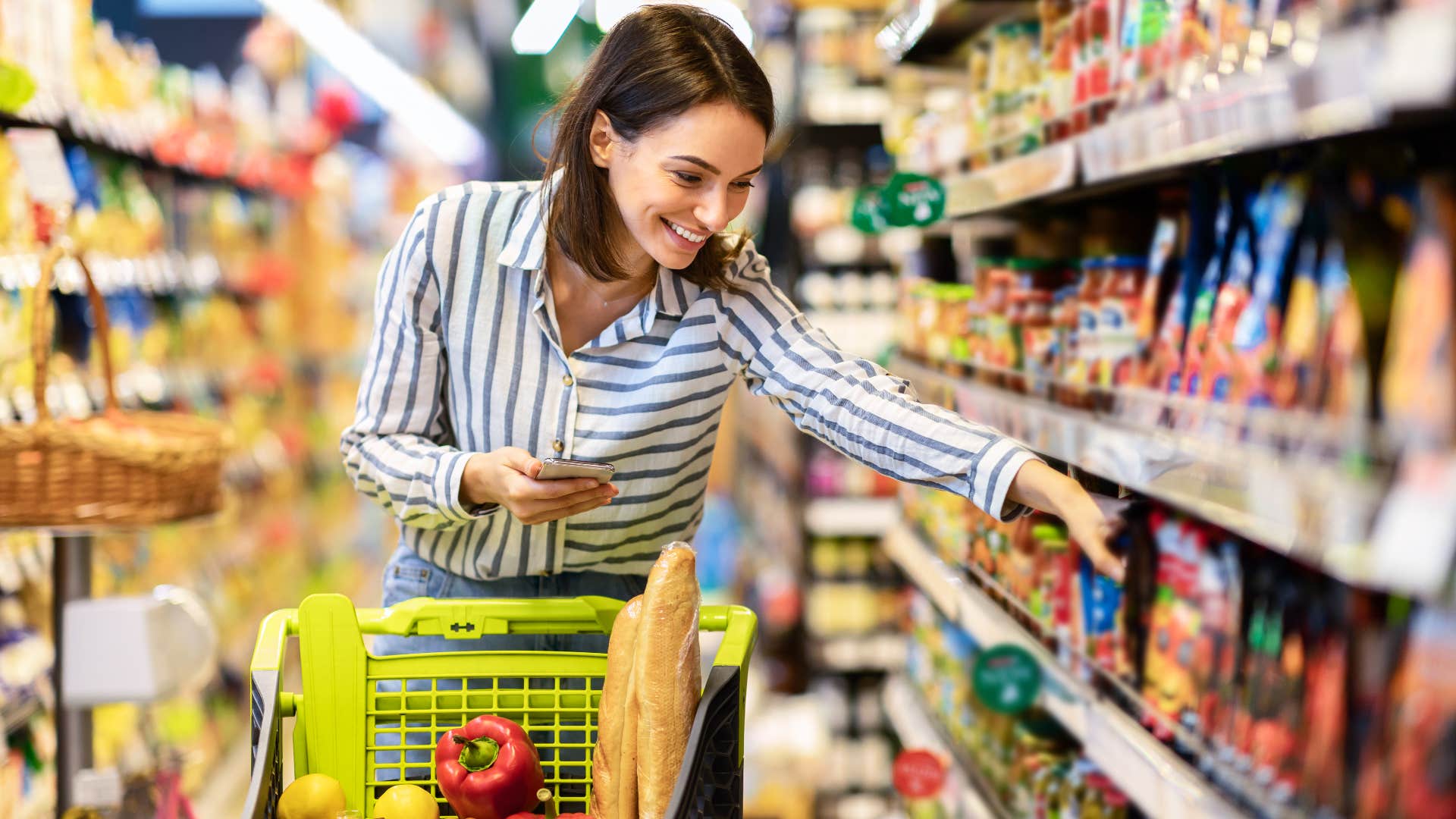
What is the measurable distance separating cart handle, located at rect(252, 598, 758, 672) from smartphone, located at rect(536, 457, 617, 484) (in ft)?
0.74

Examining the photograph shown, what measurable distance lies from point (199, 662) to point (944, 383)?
1.60 m

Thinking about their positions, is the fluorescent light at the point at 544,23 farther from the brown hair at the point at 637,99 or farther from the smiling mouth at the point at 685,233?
the smiling mouth at the point at 685,233

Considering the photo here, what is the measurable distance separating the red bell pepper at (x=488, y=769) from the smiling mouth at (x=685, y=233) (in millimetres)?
612

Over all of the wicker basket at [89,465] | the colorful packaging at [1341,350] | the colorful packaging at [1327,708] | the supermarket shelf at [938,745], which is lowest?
the supermarket shelf at [938,745]

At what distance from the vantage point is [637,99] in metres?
1.64

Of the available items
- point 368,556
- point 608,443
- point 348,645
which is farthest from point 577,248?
point 368,556

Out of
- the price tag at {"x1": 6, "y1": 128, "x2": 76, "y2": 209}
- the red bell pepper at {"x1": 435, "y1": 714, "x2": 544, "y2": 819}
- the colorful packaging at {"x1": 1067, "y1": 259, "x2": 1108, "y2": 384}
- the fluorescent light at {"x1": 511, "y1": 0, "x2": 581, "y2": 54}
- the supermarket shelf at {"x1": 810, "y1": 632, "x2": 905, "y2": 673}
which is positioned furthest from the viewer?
the fluorescent light at {"x1": 511, "y1": 0, "x2": 581, "y2": 54}

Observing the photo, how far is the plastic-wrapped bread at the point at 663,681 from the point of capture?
134 centimetres

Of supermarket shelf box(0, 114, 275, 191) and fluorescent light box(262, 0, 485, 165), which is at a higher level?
fluorescent light box(262, 0, 485, 165)

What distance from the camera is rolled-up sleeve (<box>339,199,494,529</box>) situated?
170 centimetres

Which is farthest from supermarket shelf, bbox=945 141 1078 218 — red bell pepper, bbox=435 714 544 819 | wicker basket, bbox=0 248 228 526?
wicker basket, bbox=0 248 228 526

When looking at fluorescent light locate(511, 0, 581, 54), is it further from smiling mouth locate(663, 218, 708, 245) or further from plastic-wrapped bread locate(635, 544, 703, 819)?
plastic-wrapped bread locate(635, 544, 703, 819)

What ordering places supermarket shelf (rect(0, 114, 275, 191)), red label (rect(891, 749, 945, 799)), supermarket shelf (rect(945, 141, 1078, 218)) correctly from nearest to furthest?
supermarket shelf (rect(945, 141, 1078, 218))
red label (rect(891, 749, 945, 799))
supermarket shelf (rect(0, 114, 275, 191))

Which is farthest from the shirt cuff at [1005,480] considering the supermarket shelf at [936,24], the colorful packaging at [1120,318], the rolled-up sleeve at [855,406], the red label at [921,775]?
the supermarket shelf at [936,24]
